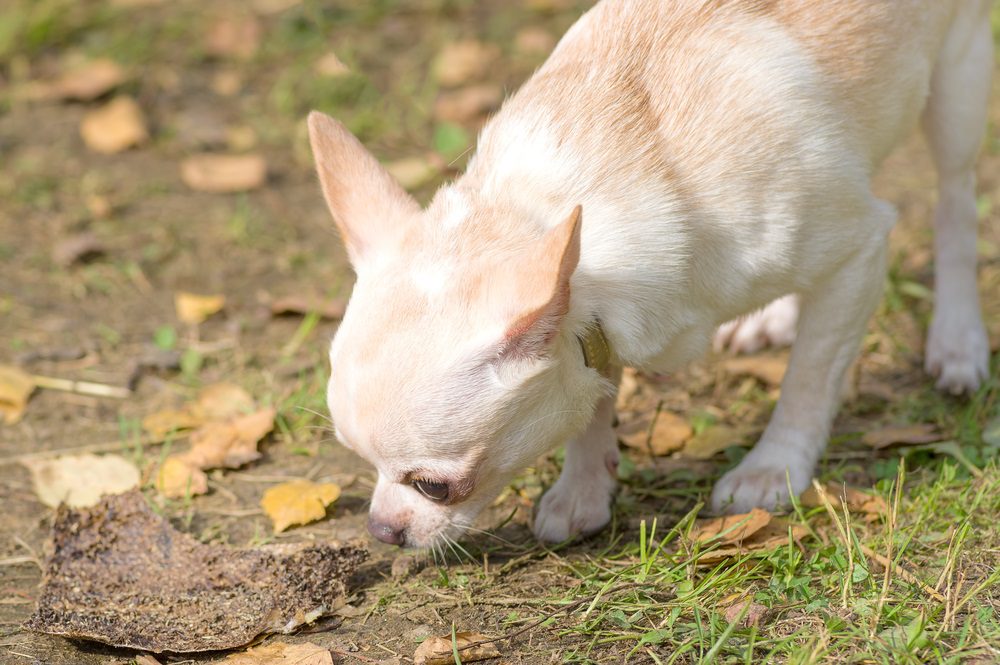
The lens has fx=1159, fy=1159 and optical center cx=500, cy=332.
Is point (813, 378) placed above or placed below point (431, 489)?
below

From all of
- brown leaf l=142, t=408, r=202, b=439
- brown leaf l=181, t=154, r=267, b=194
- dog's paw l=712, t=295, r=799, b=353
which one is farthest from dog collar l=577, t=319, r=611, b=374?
brown leaf l=181, t=154, r=267, b=194

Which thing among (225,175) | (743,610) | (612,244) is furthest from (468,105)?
(743,610)

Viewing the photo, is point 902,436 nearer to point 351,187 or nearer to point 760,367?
point 760,367

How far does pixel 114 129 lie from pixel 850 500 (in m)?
4.04

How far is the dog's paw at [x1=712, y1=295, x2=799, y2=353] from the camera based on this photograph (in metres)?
4.18

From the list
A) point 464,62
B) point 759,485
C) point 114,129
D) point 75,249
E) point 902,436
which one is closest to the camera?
point 759,485

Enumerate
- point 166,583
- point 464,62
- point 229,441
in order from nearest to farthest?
point 166,583 < point 229,441 < point 464,62

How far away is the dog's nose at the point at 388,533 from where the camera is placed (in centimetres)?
283

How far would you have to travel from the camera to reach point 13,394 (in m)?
3.88

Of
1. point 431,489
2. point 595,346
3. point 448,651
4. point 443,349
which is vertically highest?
point 443,349

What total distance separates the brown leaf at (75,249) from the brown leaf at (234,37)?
194 centimetres

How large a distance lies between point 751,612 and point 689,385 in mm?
1416

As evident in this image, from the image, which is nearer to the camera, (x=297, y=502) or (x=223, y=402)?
(x=297, y=502)

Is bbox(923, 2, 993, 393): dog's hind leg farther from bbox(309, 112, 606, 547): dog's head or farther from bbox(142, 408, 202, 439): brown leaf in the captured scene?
bbox(142, 408, 202, 439): brown leaf
